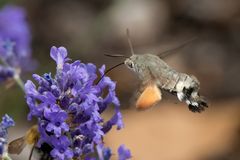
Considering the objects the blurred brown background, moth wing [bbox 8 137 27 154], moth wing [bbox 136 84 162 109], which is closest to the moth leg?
moth wing [bbox 136 84 162 109]

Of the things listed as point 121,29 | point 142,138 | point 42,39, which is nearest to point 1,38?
point 142,138

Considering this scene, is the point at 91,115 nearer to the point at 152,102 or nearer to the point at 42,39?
the point at 152,102

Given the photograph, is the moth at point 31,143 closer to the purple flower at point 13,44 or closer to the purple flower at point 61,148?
the purple flower at point 61,148

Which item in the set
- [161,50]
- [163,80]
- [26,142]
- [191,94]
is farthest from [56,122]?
[161,50]

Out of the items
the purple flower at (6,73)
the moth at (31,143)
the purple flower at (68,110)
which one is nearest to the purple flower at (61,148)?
the purple flower at (68,110)

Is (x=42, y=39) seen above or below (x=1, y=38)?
above
